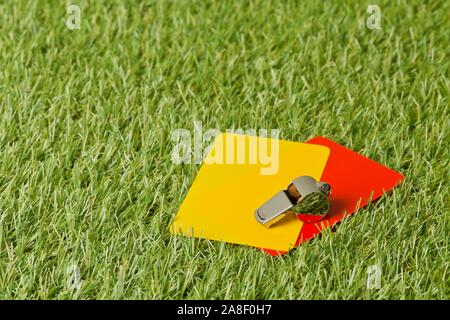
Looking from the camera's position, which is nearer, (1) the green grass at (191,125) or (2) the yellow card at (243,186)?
(1) the green grass at (191,125)

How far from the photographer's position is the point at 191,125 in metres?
2.34

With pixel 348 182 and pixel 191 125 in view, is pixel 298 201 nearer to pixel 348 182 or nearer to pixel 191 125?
pixel 348 182

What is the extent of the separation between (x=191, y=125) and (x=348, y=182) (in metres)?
0.52

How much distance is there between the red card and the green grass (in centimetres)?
4

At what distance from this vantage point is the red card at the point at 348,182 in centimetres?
200

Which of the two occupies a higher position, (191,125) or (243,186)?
(191,125)

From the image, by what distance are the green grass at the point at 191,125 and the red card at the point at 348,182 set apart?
4 cm

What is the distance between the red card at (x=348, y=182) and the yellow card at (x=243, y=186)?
0.03 meters

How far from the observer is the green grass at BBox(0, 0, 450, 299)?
185cm

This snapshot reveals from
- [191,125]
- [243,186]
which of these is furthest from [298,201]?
[191,125]

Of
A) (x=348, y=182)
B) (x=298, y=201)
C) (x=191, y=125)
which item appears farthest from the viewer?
(x=191, y=125)

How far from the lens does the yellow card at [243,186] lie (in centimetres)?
198
